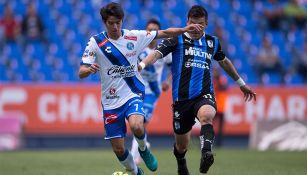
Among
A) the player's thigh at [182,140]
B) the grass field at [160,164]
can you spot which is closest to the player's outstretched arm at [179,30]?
the player's thigh at [182,140]

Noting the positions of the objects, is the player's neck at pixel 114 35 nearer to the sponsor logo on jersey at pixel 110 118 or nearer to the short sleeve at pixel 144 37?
the short sleeve at pixel 144 37

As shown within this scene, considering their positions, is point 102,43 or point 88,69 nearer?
point 88,69

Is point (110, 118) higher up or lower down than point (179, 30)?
lower down

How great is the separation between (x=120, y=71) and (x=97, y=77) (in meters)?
14.3

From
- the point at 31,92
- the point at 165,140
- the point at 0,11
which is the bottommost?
the point at 165,140

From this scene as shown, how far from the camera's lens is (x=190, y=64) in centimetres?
1074

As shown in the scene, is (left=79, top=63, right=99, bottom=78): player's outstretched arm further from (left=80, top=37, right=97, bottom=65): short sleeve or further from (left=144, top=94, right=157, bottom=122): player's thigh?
(left=144, top=94, right=157, bottom=122): player's thigh

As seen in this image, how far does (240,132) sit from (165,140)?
2.25m

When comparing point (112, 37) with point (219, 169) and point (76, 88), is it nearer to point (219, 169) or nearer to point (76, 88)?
point (219, 169)

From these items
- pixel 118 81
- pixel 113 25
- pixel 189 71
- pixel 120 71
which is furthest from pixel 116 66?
pixel 189 71

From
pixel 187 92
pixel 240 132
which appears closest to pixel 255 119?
pixel 240 132

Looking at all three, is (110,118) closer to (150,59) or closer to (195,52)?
(150,59)

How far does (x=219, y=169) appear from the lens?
1355cm

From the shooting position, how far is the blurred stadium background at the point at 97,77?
2172 cm
